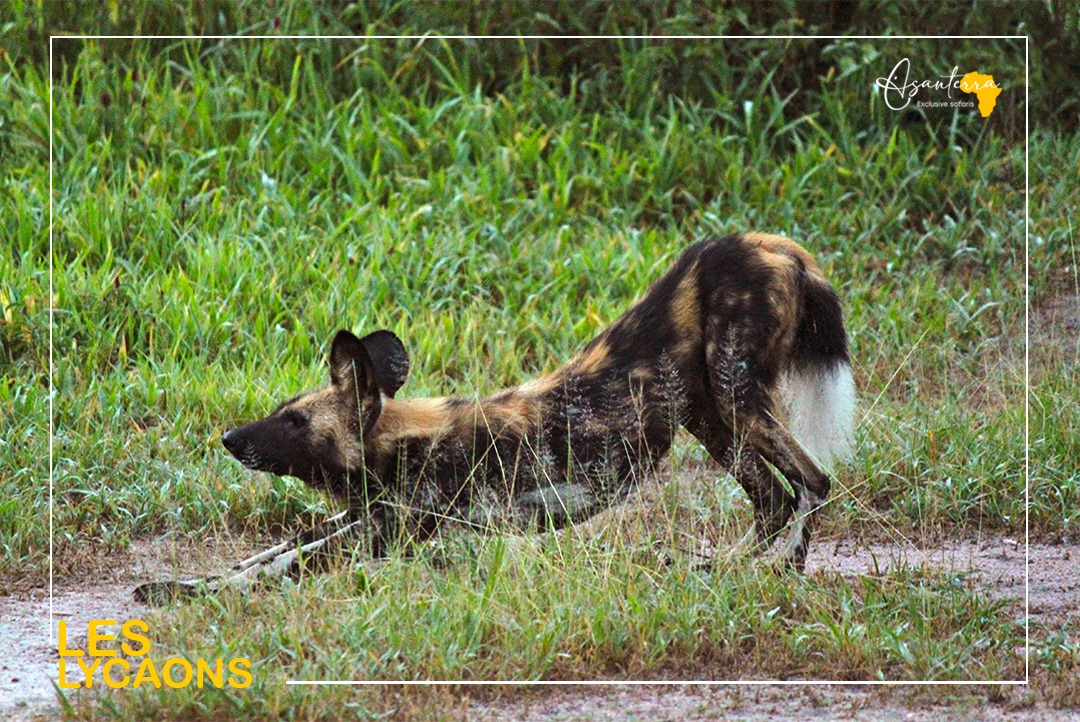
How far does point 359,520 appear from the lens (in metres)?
4.78

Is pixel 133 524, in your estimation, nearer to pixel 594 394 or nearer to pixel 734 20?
pixel 594 394

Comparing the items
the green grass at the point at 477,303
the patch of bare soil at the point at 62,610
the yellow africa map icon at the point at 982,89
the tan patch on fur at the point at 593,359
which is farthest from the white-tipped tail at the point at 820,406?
the yellow africa map icon at the point at 982,89

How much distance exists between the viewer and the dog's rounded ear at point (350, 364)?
4.68 m

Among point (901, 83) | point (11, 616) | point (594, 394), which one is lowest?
point (11, 616)

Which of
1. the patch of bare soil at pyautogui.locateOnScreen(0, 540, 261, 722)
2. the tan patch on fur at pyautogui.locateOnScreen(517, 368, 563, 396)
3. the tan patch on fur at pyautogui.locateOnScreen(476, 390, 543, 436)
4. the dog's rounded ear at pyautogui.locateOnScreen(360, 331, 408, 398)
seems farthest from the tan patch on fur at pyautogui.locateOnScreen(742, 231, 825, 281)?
the patch of bare soil at pyautogui.locateOnScreen(0, 540, 261, 722)

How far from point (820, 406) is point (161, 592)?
218 cm

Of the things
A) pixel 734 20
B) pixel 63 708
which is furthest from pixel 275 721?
pixel 734 20

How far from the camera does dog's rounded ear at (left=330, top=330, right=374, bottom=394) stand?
4676 millimetres

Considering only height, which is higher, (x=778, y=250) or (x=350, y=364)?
(x=778, y=250)

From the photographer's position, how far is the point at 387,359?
489 cm

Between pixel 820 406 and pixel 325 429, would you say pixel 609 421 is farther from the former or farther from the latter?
pixel 325 429

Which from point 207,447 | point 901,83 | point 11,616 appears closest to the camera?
point 11,616

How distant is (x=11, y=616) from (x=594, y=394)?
191cm

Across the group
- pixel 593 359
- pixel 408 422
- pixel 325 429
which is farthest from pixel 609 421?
pixel 325 429
